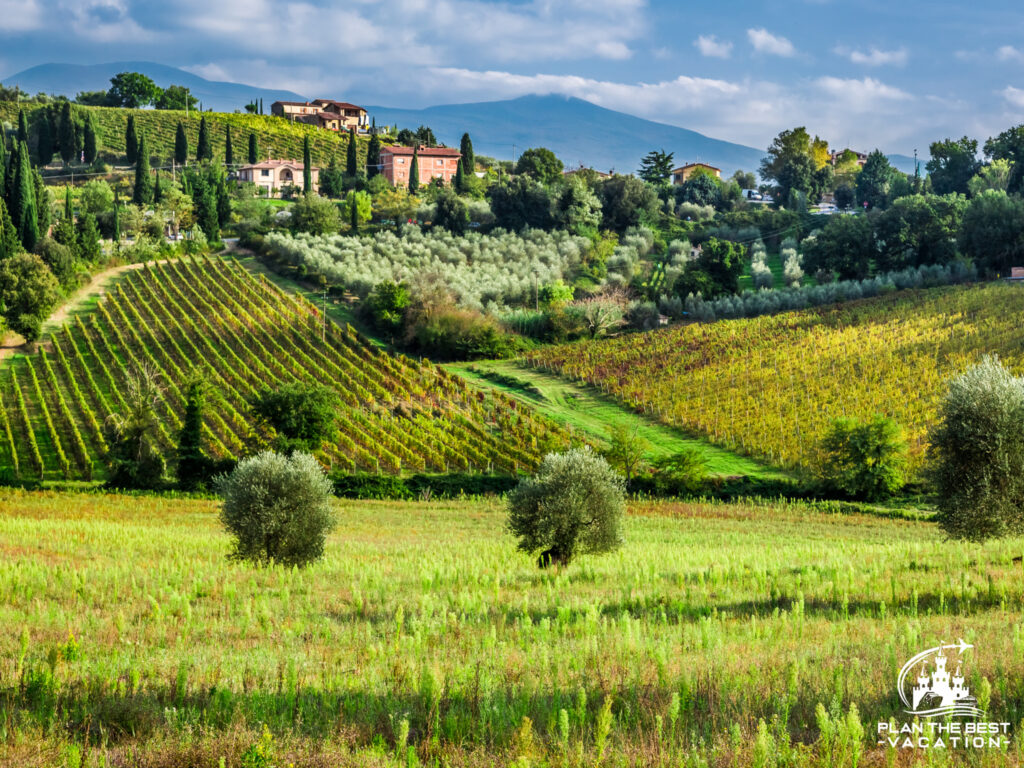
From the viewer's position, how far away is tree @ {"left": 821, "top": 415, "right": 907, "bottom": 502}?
38.9 meters

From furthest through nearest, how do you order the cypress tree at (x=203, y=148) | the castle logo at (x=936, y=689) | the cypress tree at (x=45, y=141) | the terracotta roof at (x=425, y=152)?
the terracotta roof at (x=425, y=152)
the cypress tree at (x=45, y=141)
the cypress tree at (x=203, y=148)
the castle logo at (x=936, y=689)

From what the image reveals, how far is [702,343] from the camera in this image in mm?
63219

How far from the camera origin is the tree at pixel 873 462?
38.9 metres

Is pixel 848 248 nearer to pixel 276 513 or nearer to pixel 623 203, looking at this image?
pixel 623 203

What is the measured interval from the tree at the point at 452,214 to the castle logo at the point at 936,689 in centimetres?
8321

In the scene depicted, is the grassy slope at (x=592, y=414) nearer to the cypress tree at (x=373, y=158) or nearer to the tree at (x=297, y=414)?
the tree at (x=297, y=414)

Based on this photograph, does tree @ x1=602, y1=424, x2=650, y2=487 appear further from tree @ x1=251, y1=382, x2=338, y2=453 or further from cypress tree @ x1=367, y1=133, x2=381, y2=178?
cypress tree @ x1=367, y1=133, x2=381, y2=178

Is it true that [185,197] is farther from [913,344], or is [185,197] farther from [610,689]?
[610,689]

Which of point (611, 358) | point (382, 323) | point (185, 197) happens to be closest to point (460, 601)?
point (611, 358)

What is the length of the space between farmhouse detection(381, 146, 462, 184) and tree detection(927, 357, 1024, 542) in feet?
360

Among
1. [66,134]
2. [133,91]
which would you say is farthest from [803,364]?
[133,91]

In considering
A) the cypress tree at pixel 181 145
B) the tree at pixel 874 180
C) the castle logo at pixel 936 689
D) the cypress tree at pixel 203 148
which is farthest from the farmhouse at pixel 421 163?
the castle logo at pixel 936 689

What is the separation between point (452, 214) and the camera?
9231 cm

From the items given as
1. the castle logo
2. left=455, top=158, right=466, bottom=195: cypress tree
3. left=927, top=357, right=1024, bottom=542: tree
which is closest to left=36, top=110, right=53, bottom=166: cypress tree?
left=455, top=158, right=466, bottom=195: cypress tree
